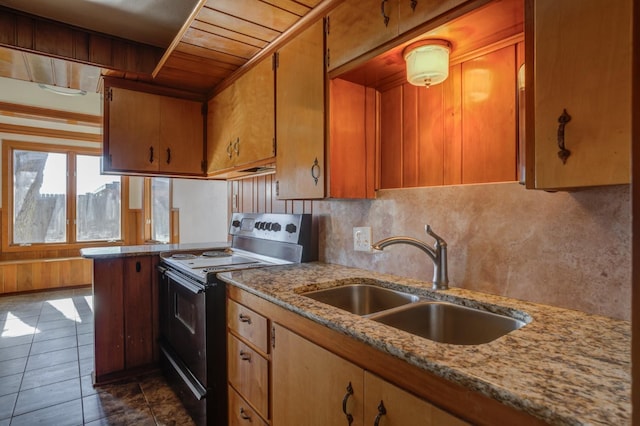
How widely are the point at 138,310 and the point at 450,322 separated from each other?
226 centimetres

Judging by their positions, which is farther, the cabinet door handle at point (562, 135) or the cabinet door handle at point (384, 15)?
the cabinet door handle at point (384, 15)

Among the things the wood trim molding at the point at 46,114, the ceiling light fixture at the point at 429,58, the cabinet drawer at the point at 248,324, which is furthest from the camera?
the wood trim molding at the point at 46,114

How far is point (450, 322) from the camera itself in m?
1.26

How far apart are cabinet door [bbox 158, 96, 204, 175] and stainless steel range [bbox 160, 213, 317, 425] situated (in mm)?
654

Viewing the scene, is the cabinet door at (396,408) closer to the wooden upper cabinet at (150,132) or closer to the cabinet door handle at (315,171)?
the cabinet door handle at (315,171)

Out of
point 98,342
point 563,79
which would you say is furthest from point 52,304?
point 563,79

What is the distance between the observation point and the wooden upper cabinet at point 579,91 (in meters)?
0.75

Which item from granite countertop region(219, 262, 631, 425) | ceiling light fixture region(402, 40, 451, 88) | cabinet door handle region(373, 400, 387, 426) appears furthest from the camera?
ceiling light fixture region(402, 40, 451, 88)

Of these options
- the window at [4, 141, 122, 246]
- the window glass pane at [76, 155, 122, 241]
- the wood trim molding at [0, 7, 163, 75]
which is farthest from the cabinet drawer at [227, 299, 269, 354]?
the window glass pane at [76, 155, 122, 241]

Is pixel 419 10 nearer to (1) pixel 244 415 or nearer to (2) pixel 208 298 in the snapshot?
(2) pixel 208 298

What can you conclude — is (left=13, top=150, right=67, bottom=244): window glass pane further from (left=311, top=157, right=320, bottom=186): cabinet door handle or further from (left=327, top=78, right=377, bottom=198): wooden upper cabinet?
(left=327, top=78, right=377, bottom=198): wooden upper cabinet

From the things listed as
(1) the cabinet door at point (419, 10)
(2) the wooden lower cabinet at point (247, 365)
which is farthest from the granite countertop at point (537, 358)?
(1) the cabinet door at point (419, 10)

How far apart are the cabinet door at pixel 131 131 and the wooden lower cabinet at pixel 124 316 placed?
28.9 inches

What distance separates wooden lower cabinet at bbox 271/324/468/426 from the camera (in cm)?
81
